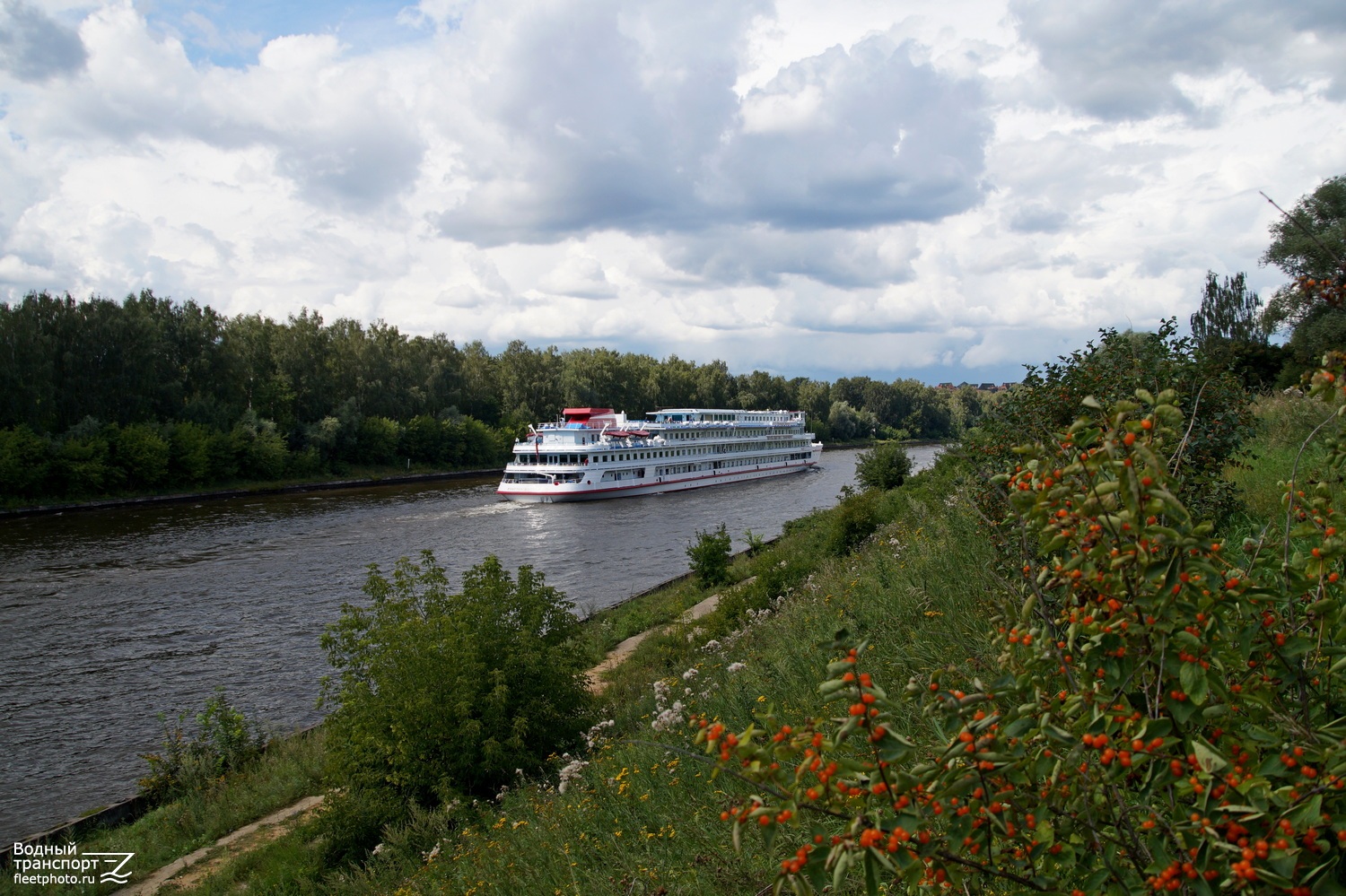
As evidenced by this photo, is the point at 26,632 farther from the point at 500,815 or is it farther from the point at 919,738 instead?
the point at 919,738

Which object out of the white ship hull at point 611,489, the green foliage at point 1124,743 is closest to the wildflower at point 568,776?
the green foliage at point 1124,743

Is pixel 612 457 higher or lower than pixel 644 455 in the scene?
higher

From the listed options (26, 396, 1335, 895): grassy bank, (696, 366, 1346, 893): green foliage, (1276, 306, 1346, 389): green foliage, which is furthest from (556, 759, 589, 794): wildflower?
(1276, 306, 1346, 389): green foliage

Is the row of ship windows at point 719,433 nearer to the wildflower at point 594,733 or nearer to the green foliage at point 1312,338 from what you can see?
the green foliage at point 1312,338

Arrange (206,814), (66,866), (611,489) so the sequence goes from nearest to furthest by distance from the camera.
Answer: (66,866), (206,814), (611,489)

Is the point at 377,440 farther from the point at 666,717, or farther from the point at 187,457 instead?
the point at 666,717

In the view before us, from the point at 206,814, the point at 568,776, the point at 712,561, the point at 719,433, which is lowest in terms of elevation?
the point at 206,814

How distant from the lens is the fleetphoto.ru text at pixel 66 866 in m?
9.08

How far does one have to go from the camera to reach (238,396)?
56094mm

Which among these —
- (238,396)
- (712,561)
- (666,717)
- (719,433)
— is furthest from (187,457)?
(666,717)

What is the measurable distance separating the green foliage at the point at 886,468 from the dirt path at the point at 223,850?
70.3 feet

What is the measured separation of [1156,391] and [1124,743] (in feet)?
20.4

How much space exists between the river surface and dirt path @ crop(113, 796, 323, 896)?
2.90 metres

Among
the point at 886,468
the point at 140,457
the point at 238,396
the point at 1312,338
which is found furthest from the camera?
the point at 238,396
